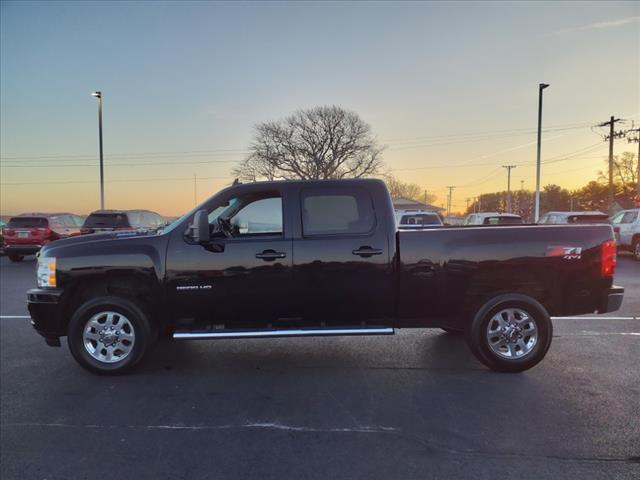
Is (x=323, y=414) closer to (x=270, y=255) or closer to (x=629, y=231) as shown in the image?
(x=270, y=255)

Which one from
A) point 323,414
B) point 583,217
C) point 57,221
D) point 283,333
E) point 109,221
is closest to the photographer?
point 323,414

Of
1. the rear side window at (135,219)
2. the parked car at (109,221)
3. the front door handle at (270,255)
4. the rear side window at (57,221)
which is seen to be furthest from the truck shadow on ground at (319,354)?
the rear side window at (57,221)

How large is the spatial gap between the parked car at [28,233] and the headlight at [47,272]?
12860 millimetres

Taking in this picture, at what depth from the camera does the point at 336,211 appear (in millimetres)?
4910

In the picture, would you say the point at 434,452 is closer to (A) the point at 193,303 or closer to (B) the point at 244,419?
(B) the point at 244,419

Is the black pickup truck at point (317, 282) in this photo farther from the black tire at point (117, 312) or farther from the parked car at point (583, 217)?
the parked car at point (583, 217)

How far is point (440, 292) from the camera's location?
4770 millimetres

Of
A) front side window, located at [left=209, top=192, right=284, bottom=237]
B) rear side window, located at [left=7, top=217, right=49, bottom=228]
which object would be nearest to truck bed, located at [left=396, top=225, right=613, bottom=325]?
front side window, located at [left=209, top=192, right=284, bottom=237]

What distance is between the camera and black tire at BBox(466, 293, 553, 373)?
184 inches

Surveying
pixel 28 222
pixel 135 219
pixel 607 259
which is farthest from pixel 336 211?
pixel 28 222

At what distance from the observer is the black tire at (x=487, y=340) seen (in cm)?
466

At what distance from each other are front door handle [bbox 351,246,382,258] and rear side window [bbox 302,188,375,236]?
0.64 ft

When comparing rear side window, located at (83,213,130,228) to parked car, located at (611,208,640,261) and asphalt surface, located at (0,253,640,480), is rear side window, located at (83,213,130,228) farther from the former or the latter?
parked car, located at (611,208,640,261)

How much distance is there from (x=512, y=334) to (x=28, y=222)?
699 inches
